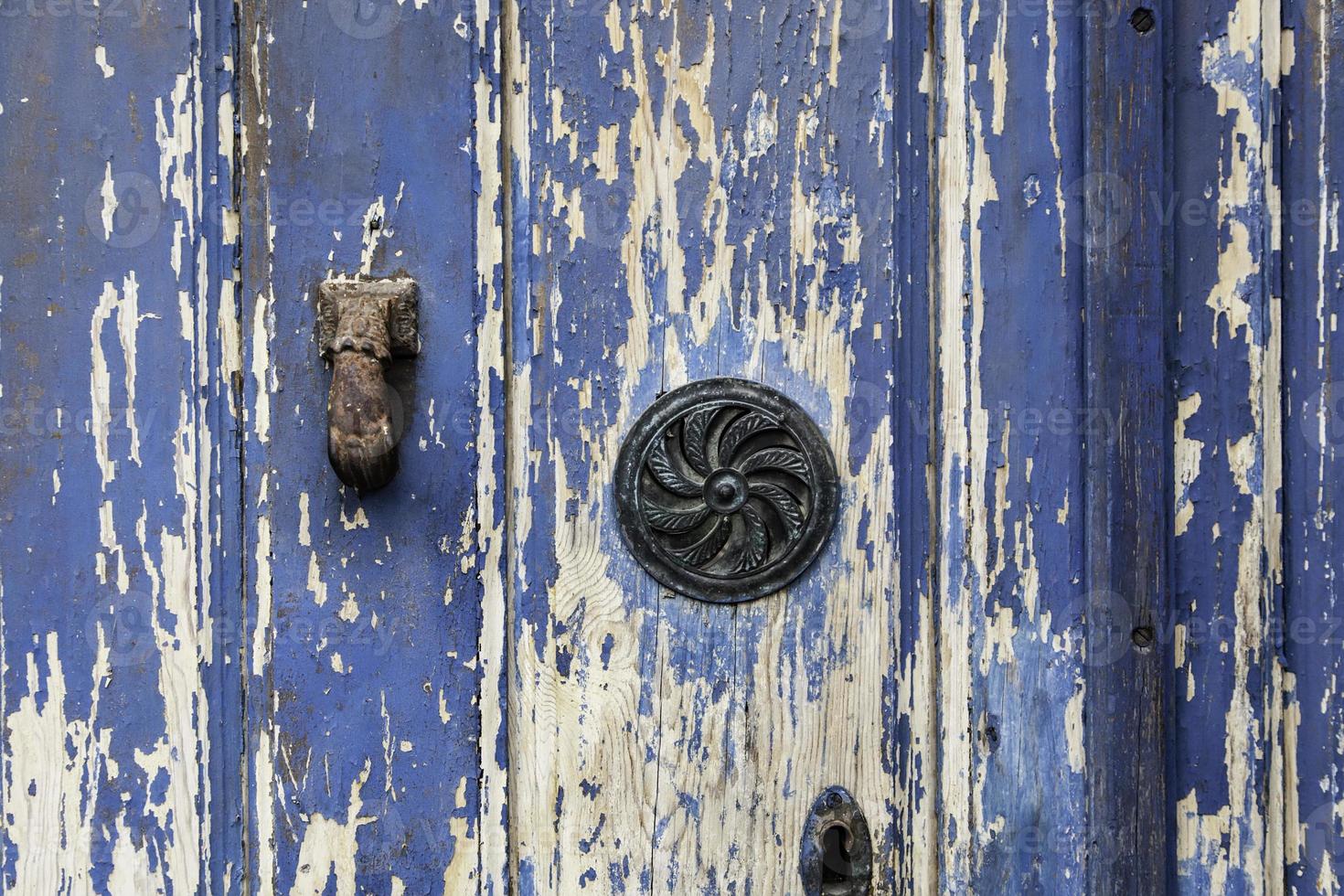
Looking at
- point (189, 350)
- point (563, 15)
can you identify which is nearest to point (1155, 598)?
point (563, 15)

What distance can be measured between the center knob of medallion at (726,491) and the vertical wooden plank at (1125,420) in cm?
24

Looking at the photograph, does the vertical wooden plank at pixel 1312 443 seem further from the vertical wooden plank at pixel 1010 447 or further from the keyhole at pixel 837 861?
the keyhole at pixel 837 861

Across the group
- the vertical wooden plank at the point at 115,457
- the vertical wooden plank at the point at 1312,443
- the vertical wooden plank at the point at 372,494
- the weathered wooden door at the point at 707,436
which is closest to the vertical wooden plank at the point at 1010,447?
the weathered wooden door at the point at 707,436

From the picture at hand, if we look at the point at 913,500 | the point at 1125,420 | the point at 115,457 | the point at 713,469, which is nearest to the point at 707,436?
the point at 713,469

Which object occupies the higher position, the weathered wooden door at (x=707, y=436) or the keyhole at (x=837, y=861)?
the weathered wooden door at (x=707, y=436)

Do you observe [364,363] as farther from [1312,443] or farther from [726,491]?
[1312,443]

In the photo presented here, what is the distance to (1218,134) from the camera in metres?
0.68

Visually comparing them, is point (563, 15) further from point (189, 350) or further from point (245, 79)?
point (189, 350)

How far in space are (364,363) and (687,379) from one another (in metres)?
0.21

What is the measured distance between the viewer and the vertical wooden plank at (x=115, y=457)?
0.64m

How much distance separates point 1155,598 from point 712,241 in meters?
0.39

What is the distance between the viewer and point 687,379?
685mm

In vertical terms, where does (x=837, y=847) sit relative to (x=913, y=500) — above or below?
below

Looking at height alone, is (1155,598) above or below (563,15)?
below
